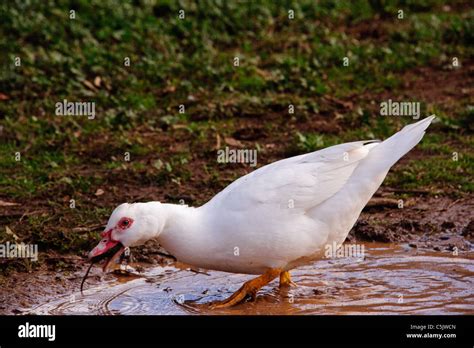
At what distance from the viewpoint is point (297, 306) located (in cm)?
725

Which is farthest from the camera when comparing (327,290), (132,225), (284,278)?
(284,278)

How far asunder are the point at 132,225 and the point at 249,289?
3.34 ft

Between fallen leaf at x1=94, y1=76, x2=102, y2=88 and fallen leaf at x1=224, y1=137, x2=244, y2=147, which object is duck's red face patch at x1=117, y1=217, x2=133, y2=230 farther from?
fallen leaf at x1=94, y1=76, x2=102, y2=88

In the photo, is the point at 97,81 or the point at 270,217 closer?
the point at 270,217

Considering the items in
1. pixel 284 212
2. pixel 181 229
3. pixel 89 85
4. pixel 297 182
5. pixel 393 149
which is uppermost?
pixel 89 85

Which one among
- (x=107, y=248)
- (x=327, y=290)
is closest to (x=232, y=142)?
(x=327, y=290)

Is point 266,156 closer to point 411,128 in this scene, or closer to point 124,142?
point 124,142

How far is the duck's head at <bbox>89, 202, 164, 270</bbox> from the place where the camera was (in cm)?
698

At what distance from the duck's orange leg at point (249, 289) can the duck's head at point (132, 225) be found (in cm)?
74

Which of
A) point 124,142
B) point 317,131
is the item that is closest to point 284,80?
point 317,131

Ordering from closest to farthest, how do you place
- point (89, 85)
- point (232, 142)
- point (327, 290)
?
point (327, 290) < point (232, 142) < point (89, 85)

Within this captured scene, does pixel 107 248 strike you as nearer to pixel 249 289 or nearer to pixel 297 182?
pixel 249 289

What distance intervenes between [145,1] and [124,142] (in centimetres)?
457

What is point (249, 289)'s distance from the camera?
7285 mm
